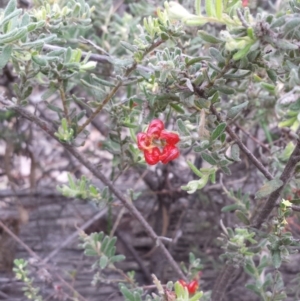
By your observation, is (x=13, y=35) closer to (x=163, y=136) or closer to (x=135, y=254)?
(x=163, y=136)

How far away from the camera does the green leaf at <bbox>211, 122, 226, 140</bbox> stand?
817mm

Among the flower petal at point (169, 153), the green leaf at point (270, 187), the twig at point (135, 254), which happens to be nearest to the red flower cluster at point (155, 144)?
the flower petal at point (169, 153)

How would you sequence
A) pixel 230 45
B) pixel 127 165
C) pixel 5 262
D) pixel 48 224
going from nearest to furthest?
1. pixel 230 45
2. pixel 127 165
3. pixel 5 262
4. pixel 48 224

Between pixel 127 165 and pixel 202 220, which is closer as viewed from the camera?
pixel 127 165

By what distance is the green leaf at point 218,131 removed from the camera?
0.82m

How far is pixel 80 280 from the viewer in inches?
75.1

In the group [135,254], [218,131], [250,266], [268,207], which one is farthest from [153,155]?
[135,254]

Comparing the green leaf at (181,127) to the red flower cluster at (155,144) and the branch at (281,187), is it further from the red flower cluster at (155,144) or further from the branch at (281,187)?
the branch at (281,187)

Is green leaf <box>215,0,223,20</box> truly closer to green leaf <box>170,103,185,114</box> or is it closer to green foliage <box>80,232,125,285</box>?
green leaf <box>170,103,185,114</box>

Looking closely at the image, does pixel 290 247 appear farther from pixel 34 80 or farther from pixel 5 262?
pixel 5 262

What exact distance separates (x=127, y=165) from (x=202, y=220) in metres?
0.91

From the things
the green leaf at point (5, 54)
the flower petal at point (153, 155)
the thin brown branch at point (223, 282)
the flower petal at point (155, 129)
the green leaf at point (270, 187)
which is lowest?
the thin brown branch at point (223, 282)

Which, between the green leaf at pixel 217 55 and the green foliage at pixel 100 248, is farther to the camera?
the green foliage at pixel 100 248

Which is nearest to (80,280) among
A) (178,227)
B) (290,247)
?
(178,227)
